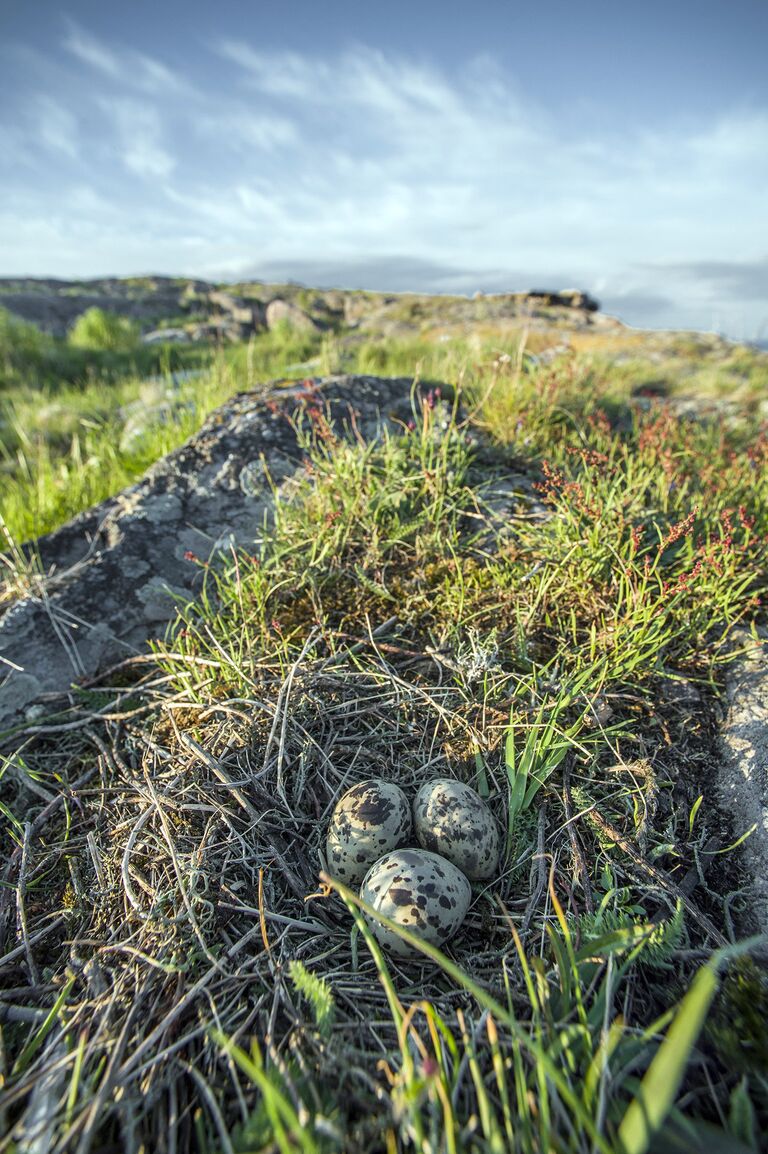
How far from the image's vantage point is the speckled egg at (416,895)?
1339 mm

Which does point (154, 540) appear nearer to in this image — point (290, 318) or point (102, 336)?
point (102, 336)

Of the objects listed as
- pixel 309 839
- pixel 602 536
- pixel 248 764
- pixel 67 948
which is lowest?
pixel 67 948

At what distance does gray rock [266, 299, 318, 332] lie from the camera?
48.6 feet

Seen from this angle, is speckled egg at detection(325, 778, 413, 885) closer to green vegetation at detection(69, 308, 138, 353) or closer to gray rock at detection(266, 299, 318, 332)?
gray rock at detection(266, 299, 318, 332)

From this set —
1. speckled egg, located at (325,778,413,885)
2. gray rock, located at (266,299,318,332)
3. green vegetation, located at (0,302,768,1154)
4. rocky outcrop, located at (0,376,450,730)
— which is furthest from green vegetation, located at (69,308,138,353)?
speckled egg, located at (325,778,413,885)

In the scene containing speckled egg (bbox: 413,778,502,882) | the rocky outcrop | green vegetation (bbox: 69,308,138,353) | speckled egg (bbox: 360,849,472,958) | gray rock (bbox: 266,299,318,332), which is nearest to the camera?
speckled egg (bbox: 360,849,472,958)

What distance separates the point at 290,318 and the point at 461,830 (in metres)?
17.4

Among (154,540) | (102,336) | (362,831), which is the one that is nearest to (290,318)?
(102,336)

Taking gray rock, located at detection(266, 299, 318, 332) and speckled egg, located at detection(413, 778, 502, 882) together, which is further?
gray rock, located at detection(266, 299, 318, 332)

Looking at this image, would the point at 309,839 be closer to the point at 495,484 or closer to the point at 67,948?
the point at 67,948

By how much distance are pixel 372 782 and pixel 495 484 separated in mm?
1769

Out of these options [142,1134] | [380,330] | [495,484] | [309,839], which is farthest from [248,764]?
[380,330]

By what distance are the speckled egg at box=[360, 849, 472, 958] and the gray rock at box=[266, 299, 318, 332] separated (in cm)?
1433

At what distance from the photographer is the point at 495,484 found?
2.89m
